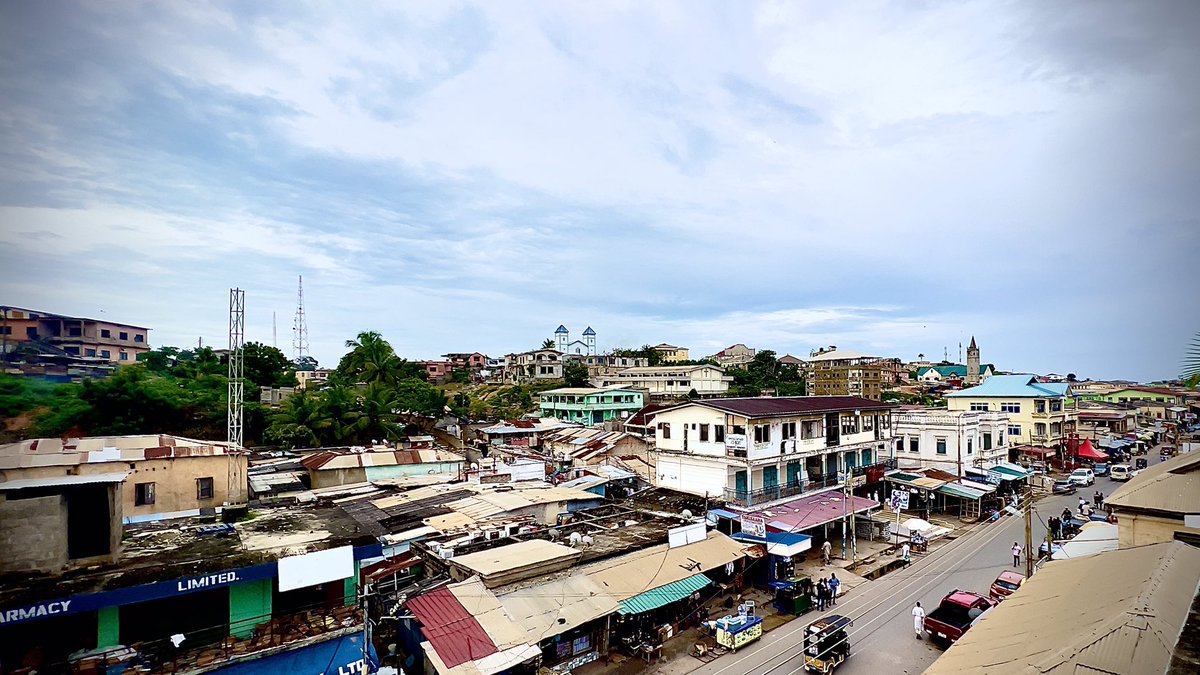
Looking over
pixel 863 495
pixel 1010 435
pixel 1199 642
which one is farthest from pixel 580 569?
pixel 1010 435

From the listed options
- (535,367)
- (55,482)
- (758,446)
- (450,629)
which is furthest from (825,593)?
(535,367)

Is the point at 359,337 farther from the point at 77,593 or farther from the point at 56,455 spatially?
the point at 77,593

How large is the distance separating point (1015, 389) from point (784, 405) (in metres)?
35.6

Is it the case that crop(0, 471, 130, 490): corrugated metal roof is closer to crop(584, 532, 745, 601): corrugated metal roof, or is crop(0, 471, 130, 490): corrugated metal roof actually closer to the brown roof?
crop(584, 532, 745, 601): corrugated metal roof

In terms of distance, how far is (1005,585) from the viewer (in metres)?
18.9

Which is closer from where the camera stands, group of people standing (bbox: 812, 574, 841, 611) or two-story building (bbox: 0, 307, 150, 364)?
two-story building (bbox: 0, 307, 150, 364)

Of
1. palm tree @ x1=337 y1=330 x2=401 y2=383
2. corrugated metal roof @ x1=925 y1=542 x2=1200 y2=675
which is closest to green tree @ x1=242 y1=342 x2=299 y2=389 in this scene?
palm tree @ x1=337 y1=330 x2=401 y2=383

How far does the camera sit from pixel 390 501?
76.1 feet

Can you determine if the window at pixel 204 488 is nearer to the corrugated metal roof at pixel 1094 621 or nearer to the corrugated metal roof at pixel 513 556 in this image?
the corrugated metal roof at pixel 513 556

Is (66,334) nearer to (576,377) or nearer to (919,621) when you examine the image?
(919,621)

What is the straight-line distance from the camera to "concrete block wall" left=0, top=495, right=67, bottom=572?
11.2 meters

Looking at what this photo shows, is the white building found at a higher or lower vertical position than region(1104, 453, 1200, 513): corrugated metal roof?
lower

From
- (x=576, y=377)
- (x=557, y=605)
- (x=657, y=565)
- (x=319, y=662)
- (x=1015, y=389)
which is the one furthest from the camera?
(x=576, y=377)

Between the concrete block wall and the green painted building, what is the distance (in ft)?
181
